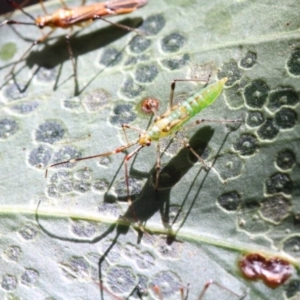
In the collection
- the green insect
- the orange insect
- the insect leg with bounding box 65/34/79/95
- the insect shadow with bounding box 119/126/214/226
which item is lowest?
the insect shadow with bounding box 119/126/214/226

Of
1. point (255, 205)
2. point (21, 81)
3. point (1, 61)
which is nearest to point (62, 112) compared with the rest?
point (21, 81)

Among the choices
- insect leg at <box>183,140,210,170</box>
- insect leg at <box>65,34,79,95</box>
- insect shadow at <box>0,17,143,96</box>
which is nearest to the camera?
insect leg at <box>183,140,210,170</box>

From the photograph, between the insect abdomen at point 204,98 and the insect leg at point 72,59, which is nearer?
the insect abdomen at point 204,98

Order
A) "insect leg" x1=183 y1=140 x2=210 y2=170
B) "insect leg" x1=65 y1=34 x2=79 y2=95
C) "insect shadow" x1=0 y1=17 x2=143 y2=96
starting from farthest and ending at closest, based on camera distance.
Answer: "insect shadow" x1=0 y1=17 x2=143 y2=96 < "insect leg" x1=65 y1=34 x2=79 y2=95 < "insect leg" x1=183 y1=140 x2=210 y2=170

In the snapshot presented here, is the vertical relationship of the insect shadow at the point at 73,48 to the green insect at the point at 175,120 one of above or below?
above

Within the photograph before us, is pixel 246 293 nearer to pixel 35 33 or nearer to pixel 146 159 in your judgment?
pixel 146 159

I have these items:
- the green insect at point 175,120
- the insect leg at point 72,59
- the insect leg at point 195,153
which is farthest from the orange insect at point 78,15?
the insect leg at point 195,153

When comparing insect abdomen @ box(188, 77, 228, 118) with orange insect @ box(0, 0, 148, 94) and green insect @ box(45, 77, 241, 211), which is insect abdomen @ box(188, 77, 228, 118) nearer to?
green insect @ box(45, 77, 241, 211)

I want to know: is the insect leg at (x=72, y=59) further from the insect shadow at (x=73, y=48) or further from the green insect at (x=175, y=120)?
the green insect at (x=175, y=120)

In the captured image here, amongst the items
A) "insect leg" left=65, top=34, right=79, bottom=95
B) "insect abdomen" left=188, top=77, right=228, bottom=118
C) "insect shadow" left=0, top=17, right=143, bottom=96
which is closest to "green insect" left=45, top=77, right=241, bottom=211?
"insect abdomen" left=188, top=77, right=228, bottom=118

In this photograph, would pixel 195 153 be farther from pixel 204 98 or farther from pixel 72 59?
pixel 72 59

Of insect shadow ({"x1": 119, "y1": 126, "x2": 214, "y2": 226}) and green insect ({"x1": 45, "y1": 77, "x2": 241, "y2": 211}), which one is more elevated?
green insect ({"x1": 45, "y1": 77, "x2": 241, "y2": 211})
